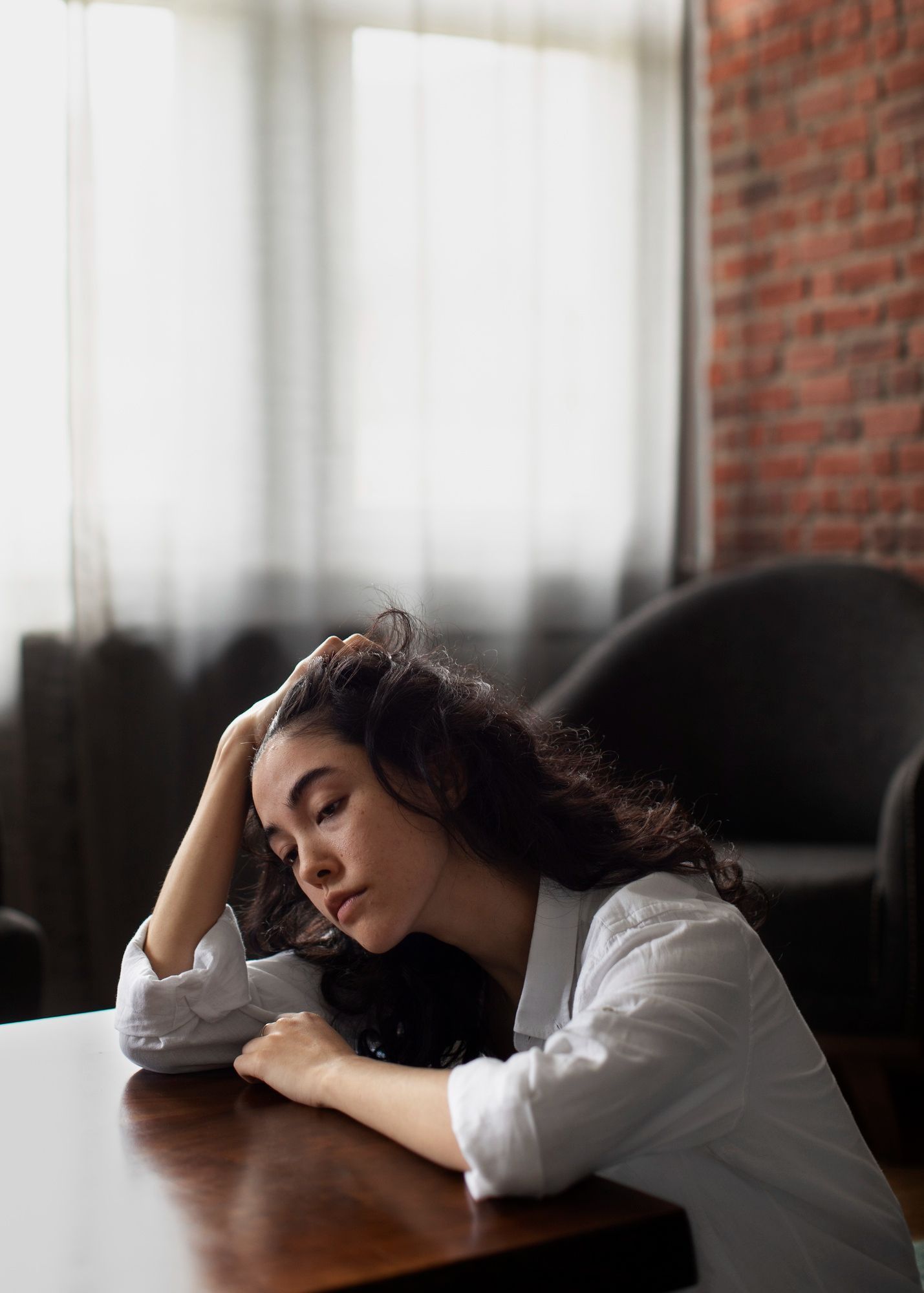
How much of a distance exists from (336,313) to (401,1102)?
2.55 meters

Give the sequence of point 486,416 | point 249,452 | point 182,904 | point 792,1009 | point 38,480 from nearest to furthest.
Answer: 1. point 792,1009
2. point 182,904
3. point 38,480
4. point 249,452
5. point 486,416

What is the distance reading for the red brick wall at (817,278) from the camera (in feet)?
10.6

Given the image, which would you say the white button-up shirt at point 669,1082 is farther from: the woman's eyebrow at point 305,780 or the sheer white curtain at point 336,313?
the sheer white curtain at point 336,313

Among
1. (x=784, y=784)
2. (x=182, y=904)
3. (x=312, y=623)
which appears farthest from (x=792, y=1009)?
(x=312, y=623)

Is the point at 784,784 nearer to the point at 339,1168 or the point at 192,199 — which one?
the point at 192,199

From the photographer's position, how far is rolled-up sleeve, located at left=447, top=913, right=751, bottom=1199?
2.76 feet

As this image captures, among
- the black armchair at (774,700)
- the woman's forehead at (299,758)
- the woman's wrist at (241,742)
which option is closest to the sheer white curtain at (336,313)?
the black armchair at (774,700)

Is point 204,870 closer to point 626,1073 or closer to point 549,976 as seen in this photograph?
point 549,976

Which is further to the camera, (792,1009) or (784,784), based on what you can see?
(784,784)

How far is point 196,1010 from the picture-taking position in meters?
1.21

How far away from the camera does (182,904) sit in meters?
1.32

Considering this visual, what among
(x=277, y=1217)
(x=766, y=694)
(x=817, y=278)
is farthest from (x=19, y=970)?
(x=817, y=278)

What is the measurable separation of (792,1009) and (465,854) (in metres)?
0.31

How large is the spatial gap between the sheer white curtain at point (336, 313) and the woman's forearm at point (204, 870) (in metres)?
1.73
